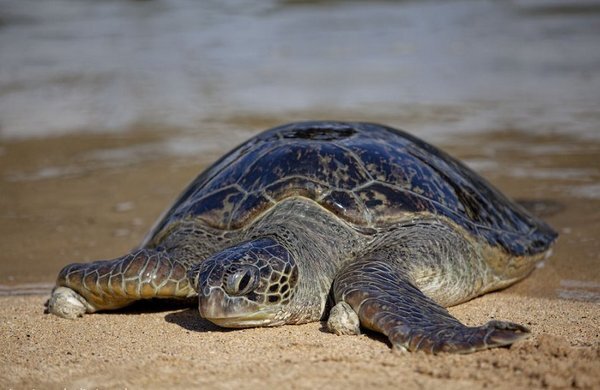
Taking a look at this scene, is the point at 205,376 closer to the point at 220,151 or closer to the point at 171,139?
the point at 220,151

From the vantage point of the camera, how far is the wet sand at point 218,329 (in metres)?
3.85

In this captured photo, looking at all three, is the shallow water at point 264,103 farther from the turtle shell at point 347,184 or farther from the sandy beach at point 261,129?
the turtle shell at point 347,184

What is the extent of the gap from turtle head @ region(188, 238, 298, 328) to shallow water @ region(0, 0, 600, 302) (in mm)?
2402

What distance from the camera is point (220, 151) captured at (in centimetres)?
1174

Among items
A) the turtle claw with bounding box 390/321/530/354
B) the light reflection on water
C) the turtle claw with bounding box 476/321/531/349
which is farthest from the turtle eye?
the light reflection on water

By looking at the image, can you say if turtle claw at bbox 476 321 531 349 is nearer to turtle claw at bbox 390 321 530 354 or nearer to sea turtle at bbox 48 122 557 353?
turtle claw at bbox 390 321 530 354

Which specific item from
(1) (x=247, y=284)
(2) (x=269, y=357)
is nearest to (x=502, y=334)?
(2) (x=269, y=357)

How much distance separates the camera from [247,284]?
14.9ft

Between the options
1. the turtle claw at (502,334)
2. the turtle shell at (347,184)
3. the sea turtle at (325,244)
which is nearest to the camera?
the turtle claw at (502,334)

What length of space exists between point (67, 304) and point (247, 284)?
161 cm

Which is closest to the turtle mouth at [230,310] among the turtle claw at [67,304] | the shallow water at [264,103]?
the turtle claw at [67,304]

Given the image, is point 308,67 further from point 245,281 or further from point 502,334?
point 502,334

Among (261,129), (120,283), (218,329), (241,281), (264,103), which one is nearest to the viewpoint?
(241,281)

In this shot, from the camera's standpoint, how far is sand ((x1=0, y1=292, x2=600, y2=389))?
148 inches
